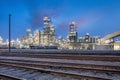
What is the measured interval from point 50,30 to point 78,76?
140m

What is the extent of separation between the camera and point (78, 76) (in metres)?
10.1

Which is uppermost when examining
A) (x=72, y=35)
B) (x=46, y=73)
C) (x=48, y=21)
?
(x=48, y=21)

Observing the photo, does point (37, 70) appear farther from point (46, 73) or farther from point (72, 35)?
point (72, 35)

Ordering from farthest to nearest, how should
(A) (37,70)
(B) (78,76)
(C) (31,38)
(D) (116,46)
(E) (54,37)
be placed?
(C) (31,38), (E) (54,37), (D) (116,46), (A) (37,70), (B) (78,76)

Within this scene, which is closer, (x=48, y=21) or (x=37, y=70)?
(x=37, y=70)

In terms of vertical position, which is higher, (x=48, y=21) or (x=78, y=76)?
(x=48, y=21)

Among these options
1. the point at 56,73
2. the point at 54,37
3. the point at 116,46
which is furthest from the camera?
the point at 54,37

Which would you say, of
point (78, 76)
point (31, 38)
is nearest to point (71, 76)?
point (78, 76)

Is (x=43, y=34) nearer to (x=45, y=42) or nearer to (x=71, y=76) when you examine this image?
(x=45, y=42)

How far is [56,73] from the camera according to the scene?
37.5ft

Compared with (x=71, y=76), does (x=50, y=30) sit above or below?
above

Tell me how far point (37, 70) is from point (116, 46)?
45.4 meters

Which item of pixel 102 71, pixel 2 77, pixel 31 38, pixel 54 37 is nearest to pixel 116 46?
pixel 102 71

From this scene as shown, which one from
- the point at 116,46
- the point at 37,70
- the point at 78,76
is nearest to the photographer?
the point at 78,76
